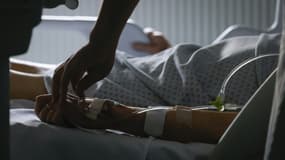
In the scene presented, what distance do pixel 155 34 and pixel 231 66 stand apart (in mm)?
795

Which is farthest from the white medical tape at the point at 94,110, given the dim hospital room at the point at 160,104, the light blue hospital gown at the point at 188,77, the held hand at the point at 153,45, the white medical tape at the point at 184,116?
the held hand at the point at 153,45

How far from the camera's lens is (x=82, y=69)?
90 centimetres

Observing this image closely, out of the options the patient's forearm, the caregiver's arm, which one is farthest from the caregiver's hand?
the patient's forearm

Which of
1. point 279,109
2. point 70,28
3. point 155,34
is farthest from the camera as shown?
point 155,34

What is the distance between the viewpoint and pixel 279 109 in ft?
1.57

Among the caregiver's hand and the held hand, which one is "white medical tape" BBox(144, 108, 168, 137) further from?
the held hand

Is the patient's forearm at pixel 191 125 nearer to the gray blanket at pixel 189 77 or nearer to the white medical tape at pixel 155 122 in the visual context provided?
the white medical tape at pixel 155 122

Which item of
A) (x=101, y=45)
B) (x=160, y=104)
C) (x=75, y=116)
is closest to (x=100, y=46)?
(x=101, y=45)

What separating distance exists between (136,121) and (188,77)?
1.09 ft

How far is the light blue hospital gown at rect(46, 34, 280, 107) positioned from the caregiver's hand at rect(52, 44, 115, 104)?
0.18m

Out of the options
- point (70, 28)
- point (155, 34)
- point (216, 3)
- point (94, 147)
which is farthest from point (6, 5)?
point (216, 3)

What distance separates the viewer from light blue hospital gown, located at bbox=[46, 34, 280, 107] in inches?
44.8

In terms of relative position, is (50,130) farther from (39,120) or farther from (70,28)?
(70,28)

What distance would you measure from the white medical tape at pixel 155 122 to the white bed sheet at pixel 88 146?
28 mm
